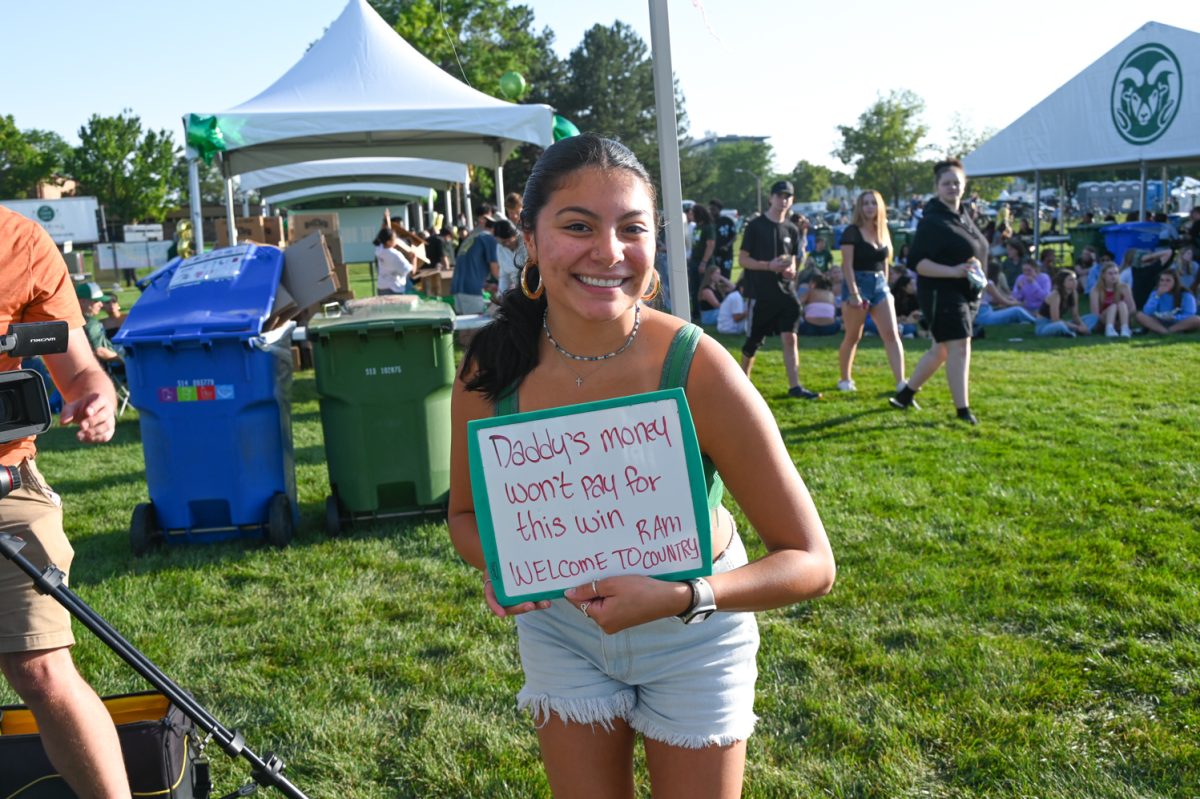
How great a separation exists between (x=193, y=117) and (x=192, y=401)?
174 inches

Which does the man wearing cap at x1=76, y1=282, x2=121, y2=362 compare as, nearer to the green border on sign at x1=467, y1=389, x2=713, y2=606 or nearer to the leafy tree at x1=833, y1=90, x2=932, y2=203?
the green border on sign at x1=467, y1=389, x2=713, y2=606

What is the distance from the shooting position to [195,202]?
9766mm

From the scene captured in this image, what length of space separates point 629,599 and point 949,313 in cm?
674

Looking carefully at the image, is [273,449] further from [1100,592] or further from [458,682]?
[1100,592]

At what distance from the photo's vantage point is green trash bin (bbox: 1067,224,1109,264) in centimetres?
2006

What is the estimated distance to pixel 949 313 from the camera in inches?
306

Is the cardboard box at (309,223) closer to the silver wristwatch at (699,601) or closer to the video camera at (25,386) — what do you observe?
the video camera at (25,386)

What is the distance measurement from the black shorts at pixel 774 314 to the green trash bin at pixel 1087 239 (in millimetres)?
13038

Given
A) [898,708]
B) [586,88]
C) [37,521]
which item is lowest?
[898,708]

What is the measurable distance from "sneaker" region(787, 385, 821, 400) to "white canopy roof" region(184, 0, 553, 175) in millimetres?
3374

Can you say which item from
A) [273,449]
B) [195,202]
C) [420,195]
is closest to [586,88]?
[420,195]

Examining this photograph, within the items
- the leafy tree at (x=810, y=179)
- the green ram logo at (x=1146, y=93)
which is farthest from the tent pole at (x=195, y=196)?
the leafy tree at (x=810, y=179)

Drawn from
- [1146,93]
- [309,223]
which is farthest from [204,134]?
[1146,93]

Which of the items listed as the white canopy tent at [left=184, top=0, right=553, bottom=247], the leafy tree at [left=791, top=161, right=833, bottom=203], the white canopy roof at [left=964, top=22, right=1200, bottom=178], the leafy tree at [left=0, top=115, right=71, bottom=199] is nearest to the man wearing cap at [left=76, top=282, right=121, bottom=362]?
the white canopy tent at [left=184, top=0, right=553, bottom=247]
